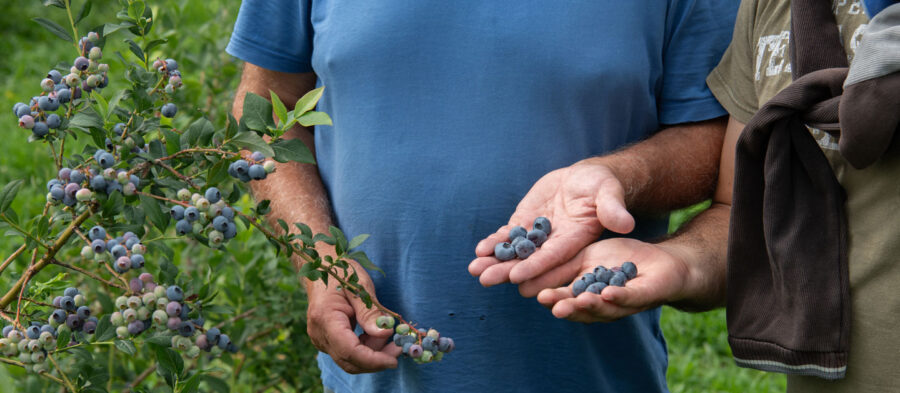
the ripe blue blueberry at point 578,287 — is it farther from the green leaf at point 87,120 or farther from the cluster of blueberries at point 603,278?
the green leaf at point 87,120

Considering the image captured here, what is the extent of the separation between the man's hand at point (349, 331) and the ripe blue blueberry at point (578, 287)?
1.06 ft

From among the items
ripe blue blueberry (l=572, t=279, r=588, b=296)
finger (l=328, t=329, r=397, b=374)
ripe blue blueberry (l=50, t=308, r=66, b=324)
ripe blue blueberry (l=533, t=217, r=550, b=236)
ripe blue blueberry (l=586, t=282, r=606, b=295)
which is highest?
ripe blue blueberry (l=533, t=217, r=550, b=236)

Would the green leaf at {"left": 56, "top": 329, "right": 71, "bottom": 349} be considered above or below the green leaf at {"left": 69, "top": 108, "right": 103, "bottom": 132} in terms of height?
below

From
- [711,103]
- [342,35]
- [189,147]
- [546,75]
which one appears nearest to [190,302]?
[189,147]

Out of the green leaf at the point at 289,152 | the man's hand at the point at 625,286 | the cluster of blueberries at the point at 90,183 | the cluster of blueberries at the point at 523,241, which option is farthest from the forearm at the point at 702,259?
the cluster of blueberries at the point at 90,183

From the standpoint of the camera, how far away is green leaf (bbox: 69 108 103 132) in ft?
3.61

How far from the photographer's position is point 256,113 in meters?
1.13

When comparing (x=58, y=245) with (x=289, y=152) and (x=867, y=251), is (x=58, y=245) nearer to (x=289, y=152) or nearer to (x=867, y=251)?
(x=289, y=152)

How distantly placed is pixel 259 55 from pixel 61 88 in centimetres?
63

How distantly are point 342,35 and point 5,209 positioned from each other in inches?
26.7

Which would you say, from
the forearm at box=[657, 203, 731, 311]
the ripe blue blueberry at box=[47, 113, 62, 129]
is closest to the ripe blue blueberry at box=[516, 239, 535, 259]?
the forearm at box=[657, 203, 731, 311]

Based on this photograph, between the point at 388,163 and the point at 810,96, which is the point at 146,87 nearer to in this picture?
the point at 388,163

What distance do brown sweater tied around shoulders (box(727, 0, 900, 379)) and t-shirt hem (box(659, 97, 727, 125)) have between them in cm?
30

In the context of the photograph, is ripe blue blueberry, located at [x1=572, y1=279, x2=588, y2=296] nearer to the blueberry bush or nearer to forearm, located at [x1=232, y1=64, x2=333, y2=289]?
the blueberry bush
